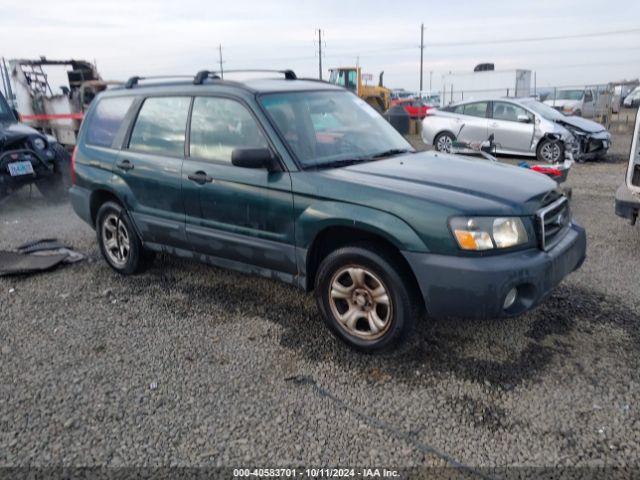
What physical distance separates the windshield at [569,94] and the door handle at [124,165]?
27.3 m

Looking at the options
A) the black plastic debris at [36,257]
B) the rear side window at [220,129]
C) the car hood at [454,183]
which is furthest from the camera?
the black plastic debris at [36,257]

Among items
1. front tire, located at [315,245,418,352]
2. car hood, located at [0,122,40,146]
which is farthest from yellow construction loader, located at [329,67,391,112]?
front tire, located at [315,245,418,352]

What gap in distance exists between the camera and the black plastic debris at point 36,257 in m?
5.34

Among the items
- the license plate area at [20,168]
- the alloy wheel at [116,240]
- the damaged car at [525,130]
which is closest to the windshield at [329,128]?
the alloy wheel at [116,240]

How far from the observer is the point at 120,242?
16.9 feet

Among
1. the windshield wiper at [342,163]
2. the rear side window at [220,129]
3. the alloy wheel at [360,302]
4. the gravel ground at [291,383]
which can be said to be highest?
the rear side window at [220,129]

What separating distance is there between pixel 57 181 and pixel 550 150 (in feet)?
33.0

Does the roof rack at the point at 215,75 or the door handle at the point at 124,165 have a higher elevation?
the roof rack at the point at 215,75

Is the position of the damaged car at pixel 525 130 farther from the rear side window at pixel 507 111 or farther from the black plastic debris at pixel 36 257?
the black plastic debris at pixel 36 257

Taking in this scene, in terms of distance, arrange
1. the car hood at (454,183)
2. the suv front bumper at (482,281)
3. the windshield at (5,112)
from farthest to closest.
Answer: the windshield at (5,112), the car hood at (454,183), the suv front bumper at (482,281)

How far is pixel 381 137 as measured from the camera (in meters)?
4.41

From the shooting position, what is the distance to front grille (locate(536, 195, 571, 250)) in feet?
10.8

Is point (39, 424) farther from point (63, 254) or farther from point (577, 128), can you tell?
point (577, 128)

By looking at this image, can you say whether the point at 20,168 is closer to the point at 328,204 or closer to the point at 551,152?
the point at 328,204
